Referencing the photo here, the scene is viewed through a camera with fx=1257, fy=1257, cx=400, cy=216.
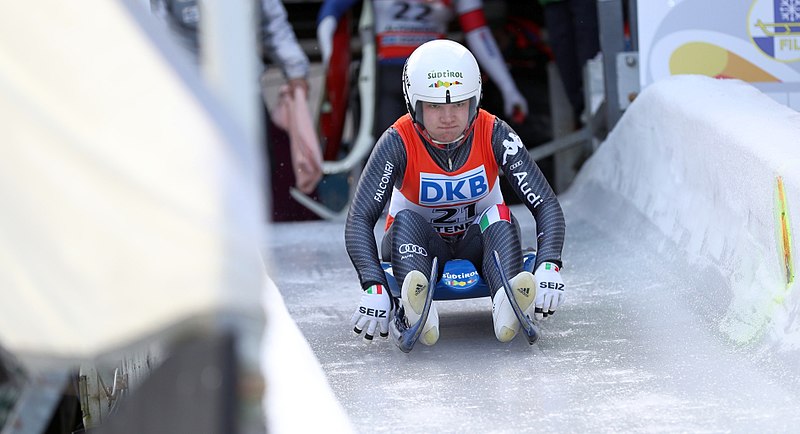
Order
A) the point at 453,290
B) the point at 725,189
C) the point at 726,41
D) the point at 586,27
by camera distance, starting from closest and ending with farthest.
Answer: the point at 453,290, the point at 725,189, the point at 726,41, the point at 586,27

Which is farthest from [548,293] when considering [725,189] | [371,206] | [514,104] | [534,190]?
[514,104]

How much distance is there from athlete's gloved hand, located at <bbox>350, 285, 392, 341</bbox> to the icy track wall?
1077 mm

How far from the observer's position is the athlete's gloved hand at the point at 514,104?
334 inches

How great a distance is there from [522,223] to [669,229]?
73.5 inches

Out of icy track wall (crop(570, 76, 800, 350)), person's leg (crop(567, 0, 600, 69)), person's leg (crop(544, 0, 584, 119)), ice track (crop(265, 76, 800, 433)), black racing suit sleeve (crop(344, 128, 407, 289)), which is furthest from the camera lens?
person's leg (crop(544, 0, 584, 119))

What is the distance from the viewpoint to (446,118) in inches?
169

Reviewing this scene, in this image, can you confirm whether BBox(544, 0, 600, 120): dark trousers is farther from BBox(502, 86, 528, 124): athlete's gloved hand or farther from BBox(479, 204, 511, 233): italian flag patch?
BBox(479, 204, 511, 233): italian flag patch

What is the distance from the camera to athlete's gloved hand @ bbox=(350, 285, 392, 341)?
4148 millimetres

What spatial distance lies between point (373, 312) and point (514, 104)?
15.0 ft

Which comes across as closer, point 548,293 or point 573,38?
point 548,293

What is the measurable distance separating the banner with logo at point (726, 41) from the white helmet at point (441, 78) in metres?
Answer: 2.41

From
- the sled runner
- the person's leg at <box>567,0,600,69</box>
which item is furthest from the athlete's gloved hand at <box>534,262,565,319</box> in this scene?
the person's leg at <box>567,0,600,69</box>

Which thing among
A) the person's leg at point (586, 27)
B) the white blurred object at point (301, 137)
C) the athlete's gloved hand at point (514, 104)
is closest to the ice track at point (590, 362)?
the person's leg at point (586, 27)

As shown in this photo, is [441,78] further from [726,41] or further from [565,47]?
[565,47]
